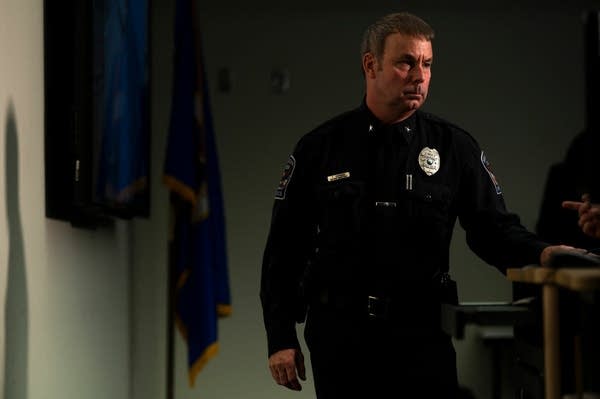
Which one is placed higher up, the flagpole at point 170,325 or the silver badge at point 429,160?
the silver badge at point 429,160

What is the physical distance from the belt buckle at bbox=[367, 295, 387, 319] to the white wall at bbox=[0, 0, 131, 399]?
0.84 metres

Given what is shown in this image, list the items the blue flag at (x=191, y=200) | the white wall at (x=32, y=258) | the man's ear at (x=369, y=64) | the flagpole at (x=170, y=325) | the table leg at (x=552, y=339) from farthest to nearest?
the blue flag at (x=191, y=200) < the flagpole at (x=170, y=325) < the man's ear at (x=369, y=64) < the white wall at (x=32, y=258) < the table leg at (x=552, y=339)

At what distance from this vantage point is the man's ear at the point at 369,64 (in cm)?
257

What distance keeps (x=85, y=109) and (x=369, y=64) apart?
0.78 metres

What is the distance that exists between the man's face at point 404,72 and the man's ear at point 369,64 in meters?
0.06

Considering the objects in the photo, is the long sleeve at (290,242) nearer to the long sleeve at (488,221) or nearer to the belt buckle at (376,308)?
the belt buckle at (376,308)

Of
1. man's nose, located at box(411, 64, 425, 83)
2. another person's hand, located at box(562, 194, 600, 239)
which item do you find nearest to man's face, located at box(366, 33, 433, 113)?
man's nose, located at box(411, 64, 425, 83)

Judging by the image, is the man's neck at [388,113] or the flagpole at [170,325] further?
the flagpole at [170,325]

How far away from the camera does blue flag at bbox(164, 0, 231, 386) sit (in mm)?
3992

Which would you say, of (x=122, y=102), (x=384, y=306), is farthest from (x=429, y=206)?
(x=122, y=102)

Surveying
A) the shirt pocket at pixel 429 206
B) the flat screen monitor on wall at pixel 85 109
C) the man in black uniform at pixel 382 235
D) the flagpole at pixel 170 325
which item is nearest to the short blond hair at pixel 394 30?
the man in black uniform at pixel 382 235

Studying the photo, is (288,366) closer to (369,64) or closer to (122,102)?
(369,64)

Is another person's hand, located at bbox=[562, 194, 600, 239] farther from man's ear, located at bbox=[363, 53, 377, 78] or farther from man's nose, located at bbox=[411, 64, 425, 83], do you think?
man's ear, located at bbox=[363, 53, 377, 78]

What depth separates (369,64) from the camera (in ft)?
8.52
